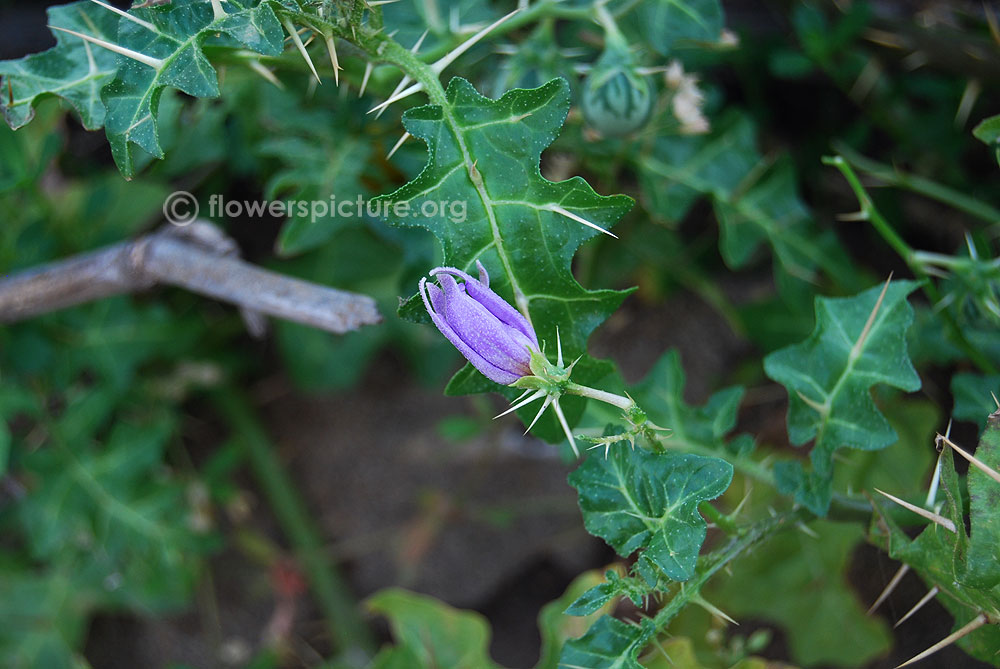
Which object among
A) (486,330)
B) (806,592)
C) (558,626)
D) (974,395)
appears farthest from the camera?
(806,592)

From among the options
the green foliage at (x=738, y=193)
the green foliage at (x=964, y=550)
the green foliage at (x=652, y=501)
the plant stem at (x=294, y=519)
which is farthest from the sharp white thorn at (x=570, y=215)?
the plant stem at (x=294, y=519)

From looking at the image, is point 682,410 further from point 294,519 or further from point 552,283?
point 294,519

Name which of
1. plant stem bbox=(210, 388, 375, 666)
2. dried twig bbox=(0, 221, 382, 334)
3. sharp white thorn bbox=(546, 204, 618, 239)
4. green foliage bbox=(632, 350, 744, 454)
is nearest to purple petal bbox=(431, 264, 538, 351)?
sharp white thorn bbox=(546, 204, 618, 239)

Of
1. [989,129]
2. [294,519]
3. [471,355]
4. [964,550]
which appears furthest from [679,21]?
[294,519]

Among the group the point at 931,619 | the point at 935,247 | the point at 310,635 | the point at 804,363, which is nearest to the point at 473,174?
the point at 804,363

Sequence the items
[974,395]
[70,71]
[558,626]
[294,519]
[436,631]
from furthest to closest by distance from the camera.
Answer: [294,519], [436,631], [558,626], [974,395], [70,71]

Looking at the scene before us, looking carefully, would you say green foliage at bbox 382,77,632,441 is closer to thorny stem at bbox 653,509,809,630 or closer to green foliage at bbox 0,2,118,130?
thorny stem at bbox 653,509,809,630
